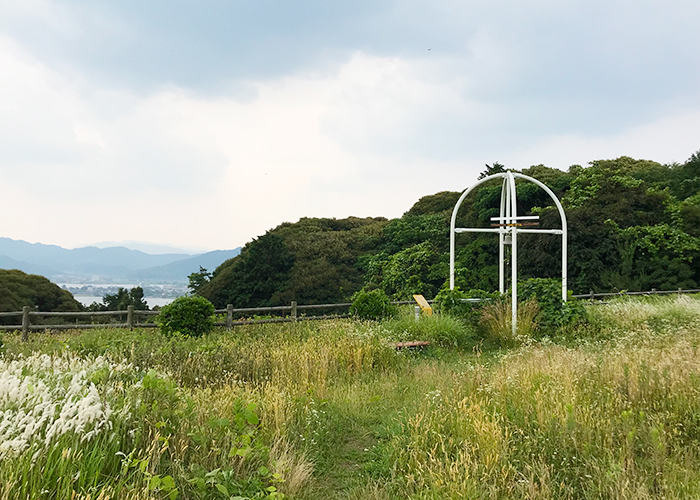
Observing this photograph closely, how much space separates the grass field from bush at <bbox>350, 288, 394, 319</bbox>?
552 centimetres

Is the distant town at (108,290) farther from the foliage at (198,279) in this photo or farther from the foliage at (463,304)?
the foliage at (463,304)

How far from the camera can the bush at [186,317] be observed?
424 inches

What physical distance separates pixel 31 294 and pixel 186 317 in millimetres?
18800

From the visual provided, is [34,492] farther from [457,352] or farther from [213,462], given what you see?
[457,352]

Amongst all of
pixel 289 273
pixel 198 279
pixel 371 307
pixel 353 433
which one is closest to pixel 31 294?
pixel 198 279

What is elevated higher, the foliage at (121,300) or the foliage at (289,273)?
the foliage at (289,273)

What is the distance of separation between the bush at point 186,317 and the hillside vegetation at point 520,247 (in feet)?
28.2

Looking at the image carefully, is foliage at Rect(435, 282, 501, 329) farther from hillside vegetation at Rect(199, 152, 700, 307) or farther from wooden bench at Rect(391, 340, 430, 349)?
hillside vegetation at Rect(199, 152, 700, 307)

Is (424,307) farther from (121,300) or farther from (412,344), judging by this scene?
(121,300)

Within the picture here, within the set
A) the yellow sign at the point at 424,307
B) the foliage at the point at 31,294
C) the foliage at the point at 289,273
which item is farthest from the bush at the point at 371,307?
the foliage at the point at 31,294

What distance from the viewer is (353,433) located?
15.2 ft

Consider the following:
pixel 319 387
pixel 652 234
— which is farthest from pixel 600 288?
pixel 319 387

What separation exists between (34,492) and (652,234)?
23.3 meters

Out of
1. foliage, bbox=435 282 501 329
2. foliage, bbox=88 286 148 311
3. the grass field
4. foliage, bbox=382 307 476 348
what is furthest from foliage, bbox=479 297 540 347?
foliage, bbox=88 286 148 311
